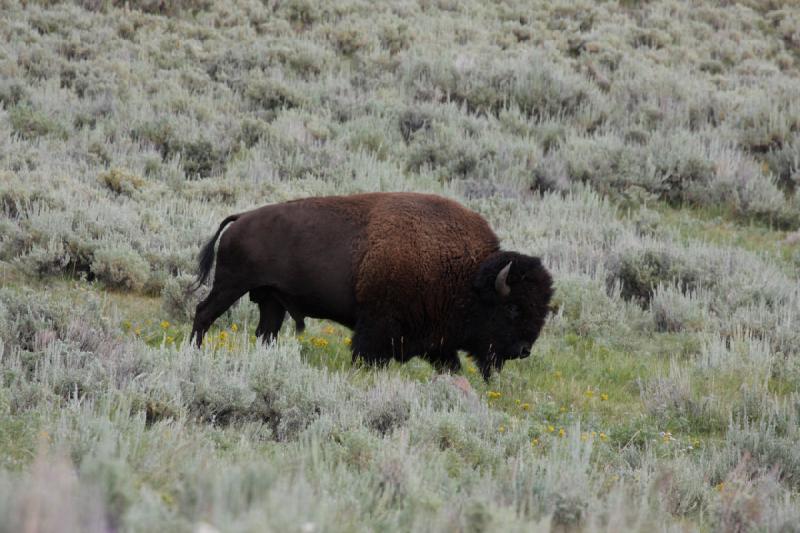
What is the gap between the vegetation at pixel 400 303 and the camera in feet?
12.1

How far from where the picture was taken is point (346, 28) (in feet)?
60.8

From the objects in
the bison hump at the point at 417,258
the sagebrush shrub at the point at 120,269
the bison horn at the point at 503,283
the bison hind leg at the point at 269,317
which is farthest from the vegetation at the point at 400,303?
the bison horn at the point at 503,283

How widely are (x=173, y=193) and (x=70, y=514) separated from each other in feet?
30.0

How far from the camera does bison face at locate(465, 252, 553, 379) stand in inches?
273

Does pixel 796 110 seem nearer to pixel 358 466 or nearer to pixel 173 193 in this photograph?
pixel 173 193

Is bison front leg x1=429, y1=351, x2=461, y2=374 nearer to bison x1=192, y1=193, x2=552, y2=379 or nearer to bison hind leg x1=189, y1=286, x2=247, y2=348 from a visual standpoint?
bison x1=192, y1=193, x2=552, y2=379

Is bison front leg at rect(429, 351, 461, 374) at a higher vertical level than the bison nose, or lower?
lower

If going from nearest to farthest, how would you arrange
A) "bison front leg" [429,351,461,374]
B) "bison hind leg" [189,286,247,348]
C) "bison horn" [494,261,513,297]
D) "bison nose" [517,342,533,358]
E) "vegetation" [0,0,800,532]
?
"vegetation" [0,0,800,532] < "bison horn" [494,261,513,297] < "bison nose" [517,342,533,358] < "bison hind leg" [189,286,247,348] < "bison front leg" [429,351,461,374]

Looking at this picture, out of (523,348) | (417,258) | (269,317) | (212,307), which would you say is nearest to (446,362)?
(523,348)

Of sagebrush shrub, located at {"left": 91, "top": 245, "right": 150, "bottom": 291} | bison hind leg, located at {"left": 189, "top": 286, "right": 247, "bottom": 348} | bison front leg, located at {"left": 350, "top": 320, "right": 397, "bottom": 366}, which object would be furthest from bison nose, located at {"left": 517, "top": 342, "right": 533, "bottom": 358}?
sagebrush shrub, located at {"left": 91, "top": 245, "right": 150, "bottom": 291}

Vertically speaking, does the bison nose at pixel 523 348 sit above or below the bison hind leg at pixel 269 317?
above

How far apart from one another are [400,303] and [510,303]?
0.85 meters

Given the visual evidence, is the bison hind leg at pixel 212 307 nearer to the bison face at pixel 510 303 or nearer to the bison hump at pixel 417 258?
the bison hump at pixel 417 258

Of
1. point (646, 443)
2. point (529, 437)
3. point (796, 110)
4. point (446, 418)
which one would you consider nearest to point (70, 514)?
point (446, 418)
